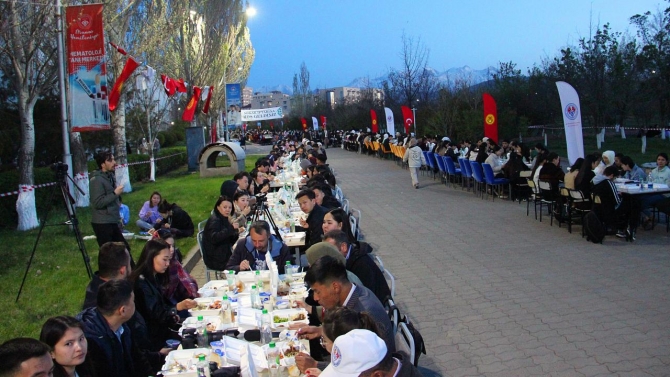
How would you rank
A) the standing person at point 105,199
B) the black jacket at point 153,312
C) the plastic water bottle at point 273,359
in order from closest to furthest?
the plastic water bottle at point 273,359 → the black jacket at point 153,312 → the standing person at point 105,199

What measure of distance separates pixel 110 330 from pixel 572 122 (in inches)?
519

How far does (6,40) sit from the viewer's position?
13.4 metres

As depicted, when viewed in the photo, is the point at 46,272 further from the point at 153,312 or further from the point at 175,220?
the point at 153,312

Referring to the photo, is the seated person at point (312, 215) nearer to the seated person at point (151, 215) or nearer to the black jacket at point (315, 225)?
the black jacket at point (315, 225)

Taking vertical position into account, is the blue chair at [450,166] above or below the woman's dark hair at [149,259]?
below

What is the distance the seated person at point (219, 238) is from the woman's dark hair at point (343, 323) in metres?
5.06

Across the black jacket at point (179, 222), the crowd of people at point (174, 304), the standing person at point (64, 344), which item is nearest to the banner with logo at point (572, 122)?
the crowd of people at point (174, 304)

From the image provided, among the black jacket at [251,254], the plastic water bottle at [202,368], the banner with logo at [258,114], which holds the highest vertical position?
the banner with logo at [258,114]

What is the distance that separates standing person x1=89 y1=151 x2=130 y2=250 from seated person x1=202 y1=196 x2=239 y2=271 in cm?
126

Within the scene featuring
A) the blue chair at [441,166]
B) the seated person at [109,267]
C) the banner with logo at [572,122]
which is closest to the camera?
the seated person at [109,267]

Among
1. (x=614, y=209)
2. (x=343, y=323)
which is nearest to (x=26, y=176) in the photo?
(x=614, y=209)

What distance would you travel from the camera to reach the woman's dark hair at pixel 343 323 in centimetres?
346

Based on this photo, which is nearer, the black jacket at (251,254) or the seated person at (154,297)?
the seated person at (154,297)

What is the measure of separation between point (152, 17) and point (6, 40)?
10590mm
